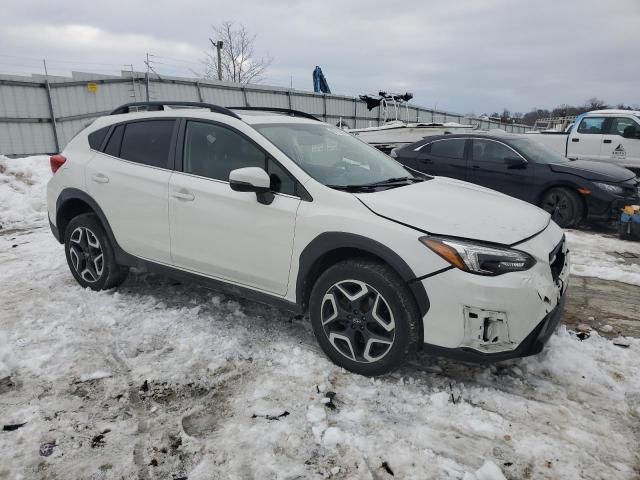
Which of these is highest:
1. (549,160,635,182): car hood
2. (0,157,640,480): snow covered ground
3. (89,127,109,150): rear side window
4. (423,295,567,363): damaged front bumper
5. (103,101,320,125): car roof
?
(103,101,320,125): car roof

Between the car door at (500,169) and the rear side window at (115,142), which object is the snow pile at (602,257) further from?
the rear side window at (115,142)

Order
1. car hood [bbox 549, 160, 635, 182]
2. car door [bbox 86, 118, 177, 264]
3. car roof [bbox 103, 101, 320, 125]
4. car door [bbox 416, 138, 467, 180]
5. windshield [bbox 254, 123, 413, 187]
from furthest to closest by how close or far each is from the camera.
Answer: car door [bbox 416, 138, 467, 180] < car hood [bbox 549, 160, 635, 182] < car door [bbox 86, 118, 177, 264] < car roof [bbox 103, 101, 320, 125] < windshield [bbox 254, 123, 413, 187]

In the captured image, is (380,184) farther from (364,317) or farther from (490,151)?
(490,151)

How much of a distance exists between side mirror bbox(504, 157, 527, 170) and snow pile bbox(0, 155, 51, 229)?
7.87 metres

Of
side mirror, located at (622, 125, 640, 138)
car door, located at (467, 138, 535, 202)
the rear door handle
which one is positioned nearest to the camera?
the rear door handle

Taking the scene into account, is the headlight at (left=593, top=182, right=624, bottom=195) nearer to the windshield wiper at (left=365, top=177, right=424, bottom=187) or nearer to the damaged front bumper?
the windshield wiper at (left=365, top=177, right=424, bottom=187)

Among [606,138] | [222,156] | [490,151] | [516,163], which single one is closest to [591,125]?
[606,138]

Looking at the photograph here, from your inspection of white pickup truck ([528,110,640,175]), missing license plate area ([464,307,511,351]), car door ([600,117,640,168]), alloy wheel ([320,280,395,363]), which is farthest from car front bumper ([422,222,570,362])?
car door ([600,117,640,168])

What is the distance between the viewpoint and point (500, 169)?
8.08m

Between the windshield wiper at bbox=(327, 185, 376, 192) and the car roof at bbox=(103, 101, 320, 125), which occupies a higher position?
the car roof at bbox=(103, 101, 320, 125)

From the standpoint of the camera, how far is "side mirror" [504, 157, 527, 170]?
7.88m

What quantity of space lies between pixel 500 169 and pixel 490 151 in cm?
42

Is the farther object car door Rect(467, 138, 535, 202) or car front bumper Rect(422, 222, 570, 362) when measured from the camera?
car door Rect(467, 138, 535, 202)

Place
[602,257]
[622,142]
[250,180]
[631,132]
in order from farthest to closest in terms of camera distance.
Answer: [622,142] → [631,132] → [602,257] → [250,180]
